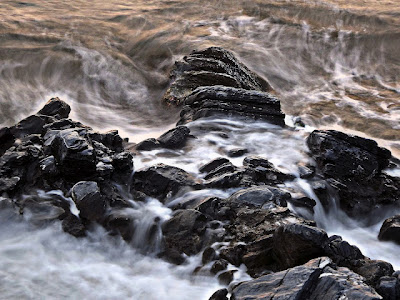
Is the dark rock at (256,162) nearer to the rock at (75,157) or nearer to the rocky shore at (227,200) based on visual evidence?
the rocky shore at (227,200)

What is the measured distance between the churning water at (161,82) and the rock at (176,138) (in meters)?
Answer: 0.22

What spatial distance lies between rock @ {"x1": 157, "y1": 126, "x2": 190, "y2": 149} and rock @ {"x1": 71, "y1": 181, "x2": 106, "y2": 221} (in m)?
1.93

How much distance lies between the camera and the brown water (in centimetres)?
1050

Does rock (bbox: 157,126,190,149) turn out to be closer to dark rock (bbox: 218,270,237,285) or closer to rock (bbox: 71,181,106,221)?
rock (bbox: 71,181,106,221)

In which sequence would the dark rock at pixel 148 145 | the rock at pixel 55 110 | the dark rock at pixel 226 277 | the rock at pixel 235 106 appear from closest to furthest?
the dark rock at pixel 226 277 → the dark rock at pixel 148 145 → the rock at pixel 55 110 → the rock at pixel 235 106

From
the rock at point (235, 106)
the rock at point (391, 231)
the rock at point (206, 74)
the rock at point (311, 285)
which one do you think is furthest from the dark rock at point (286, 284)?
the rock at point (206, 74)

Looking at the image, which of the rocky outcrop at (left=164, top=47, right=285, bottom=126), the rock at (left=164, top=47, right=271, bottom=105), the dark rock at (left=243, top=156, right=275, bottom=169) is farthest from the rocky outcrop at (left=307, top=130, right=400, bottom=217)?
the rock at (left=164, top=47, right=271, bottom=105)

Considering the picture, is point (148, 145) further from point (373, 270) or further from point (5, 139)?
point (373, 270)

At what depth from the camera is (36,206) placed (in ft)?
19.8

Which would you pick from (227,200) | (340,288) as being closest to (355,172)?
(227,200)

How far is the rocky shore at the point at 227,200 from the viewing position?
4.45 meters

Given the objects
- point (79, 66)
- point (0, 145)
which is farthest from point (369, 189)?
point (79, 66)

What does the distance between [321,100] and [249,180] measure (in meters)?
5.87

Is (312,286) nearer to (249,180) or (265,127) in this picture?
(249,180)
